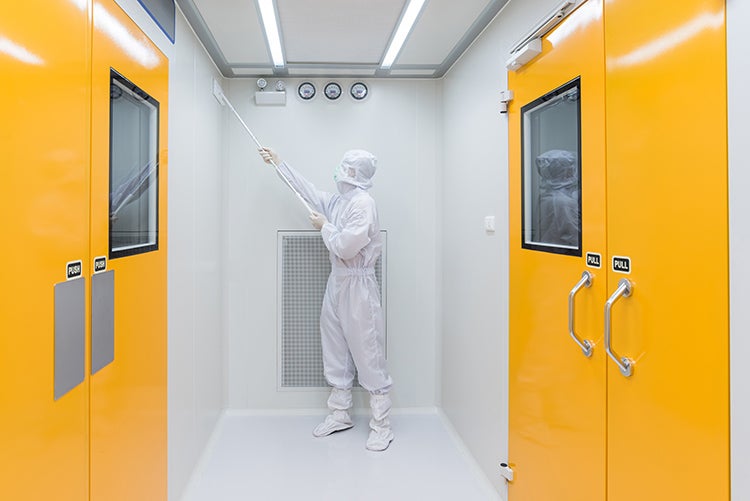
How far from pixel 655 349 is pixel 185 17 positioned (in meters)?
2.42

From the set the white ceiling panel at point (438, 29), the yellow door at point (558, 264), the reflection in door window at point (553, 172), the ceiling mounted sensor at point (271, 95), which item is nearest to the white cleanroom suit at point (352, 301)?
the ceiling mounted sensor at point (271, 95)

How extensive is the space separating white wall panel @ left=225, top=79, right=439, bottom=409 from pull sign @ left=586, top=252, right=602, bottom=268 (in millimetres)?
1853

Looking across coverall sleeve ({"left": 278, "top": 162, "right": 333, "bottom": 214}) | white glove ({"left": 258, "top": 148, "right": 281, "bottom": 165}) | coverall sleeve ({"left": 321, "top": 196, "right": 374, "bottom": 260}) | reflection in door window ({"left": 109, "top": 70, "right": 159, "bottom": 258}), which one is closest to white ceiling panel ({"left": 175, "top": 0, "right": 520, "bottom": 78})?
white glove ({"left": 258, "top": 148, "right": 281, "bottom": 165})

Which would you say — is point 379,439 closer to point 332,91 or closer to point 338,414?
point 338,414

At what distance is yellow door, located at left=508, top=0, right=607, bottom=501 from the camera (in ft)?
4.69

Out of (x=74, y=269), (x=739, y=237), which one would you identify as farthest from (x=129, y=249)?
(x=739, y=237)

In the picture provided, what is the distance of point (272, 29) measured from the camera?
2.39 meters

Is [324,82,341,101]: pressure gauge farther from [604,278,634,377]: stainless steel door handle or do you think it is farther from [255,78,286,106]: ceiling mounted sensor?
[604,278,634,377]: stainless steel door handle

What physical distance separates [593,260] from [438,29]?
1614mm

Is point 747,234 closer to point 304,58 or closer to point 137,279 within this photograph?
point 137,279

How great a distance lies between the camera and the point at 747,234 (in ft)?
3.02

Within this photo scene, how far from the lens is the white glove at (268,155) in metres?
2.94

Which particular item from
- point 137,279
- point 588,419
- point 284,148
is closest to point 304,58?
point 284,148

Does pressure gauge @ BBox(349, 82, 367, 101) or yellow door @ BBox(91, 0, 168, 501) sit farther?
pressure gauge @ BBox(349, 82, 367, 101)
